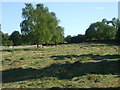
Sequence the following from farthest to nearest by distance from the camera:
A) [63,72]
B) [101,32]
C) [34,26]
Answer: [101,32]
[34,26]
[63,72]

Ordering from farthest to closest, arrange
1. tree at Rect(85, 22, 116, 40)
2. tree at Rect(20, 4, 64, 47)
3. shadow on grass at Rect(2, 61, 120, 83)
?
tree at Rect(85, 22, 116, 40) → tree at Rect(20, 4, 64, 47) → shadow on grass at Rect(2, 61, 120, 83)

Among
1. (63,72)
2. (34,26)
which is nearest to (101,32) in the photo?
(34,26)

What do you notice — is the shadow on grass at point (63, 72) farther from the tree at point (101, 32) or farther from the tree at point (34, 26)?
the tree at point (101, 32)

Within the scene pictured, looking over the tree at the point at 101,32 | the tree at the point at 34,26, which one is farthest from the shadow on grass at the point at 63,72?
the tree at the point at 101,32

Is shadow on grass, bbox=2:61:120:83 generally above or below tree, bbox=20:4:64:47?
below

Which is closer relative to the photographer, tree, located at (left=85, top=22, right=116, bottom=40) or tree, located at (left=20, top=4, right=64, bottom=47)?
tree, located at (left=20, top=4, right=64, bottom=47)

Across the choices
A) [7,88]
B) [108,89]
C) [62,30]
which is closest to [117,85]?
[108,89]

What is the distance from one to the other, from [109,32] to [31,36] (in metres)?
67.8

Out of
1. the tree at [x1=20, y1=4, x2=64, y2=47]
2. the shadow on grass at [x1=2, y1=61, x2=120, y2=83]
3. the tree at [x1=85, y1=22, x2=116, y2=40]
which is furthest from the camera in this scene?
the tree at [x1=85, y1=22, x2=116, y2=40]

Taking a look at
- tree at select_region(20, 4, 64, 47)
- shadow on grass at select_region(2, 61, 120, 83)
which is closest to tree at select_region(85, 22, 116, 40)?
tree at select_region(20, 4, 64, 47)

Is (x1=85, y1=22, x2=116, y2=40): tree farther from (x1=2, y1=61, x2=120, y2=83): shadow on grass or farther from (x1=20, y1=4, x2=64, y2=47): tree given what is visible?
(x1=2, y1=61, x2=120, y2=83): shadow on grass

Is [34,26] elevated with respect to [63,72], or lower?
elevated

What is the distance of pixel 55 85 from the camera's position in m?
14.9

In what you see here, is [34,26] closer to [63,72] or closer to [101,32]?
[63,72]
